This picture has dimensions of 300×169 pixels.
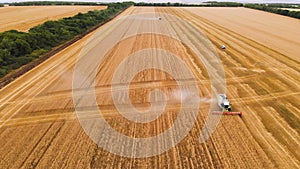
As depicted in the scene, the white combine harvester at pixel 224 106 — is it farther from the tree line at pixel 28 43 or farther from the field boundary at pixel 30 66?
the tree line at pixel 28 43

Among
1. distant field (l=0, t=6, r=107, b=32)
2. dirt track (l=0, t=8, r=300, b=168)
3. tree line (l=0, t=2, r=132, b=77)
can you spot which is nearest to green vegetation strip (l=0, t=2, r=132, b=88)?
tree line (l=0, t=2, r=132, b=77)

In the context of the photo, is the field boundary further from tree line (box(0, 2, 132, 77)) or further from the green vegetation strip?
tree line (box(0, 2, 132, 77))

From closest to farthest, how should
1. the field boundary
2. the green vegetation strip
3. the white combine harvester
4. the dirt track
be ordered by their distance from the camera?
the dirt track < the white combine harvester < the field boundary < the green vegetation strip

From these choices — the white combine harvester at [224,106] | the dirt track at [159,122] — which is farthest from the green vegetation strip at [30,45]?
the white combine harvester at [224,106]

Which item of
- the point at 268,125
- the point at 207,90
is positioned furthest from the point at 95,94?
the point at 268,125

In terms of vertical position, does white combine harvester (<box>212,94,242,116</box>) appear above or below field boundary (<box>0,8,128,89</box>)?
below

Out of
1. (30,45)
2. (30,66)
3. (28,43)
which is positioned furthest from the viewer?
(30,45)

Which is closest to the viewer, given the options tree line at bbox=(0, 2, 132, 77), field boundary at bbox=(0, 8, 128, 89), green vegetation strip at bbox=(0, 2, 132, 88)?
field boundary at bbox=(0, 8, 128, 89)

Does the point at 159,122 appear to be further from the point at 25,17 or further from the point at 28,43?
the point at 25,17

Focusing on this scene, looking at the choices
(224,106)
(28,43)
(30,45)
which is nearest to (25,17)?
(30,45)
